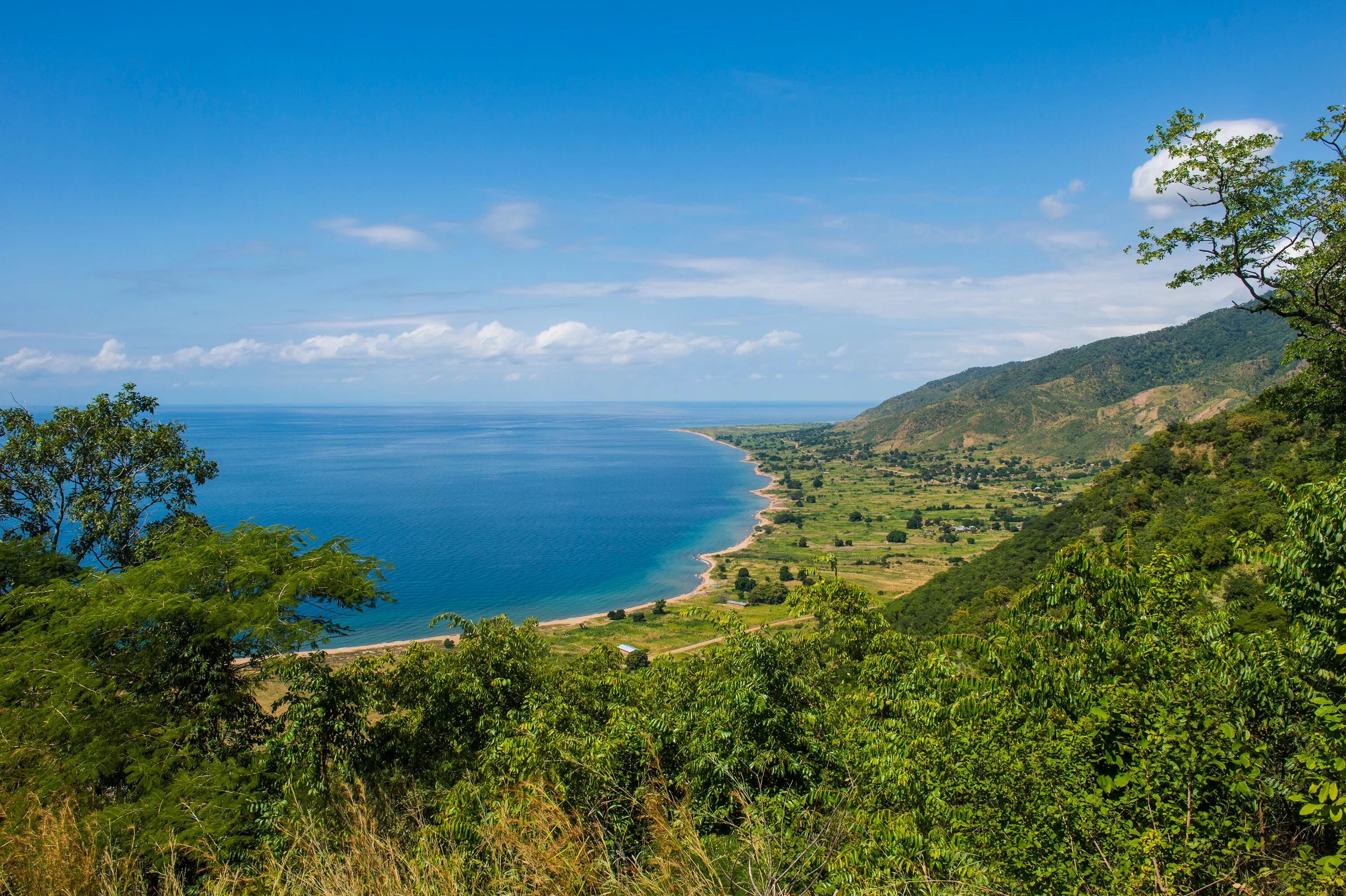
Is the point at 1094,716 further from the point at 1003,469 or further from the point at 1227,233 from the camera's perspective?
the point at 1003,469

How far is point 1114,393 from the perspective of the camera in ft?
458

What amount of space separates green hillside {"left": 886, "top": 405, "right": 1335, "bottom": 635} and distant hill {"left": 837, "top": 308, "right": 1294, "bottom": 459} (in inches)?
2705

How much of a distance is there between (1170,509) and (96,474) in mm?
42562

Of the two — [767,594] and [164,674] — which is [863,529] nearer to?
[767,594]

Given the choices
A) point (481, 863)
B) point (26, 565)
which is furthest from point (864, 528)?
point (481, 863)

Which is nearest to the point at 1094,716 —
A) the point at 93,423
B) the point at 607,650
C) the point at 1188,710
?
the point at 1188,710

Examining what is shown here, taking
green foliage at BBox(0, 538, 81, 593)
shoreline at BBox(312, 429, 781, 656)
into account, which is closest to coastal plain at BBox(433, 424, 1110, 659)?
shoreline at BBox(312, 429, 781, 656)

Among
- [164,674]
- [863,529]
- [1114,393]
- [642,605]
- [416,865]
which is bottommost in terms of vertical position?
[642,605]

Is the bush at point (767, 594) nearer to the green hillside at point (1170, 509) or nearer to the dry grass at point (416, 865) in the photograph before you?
the green hillside at point (1170, 509)

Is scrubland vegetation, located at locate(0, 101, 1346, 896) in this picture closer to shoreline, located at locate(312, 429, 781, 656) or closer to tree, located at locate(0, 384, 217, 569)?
tree, located at locate(0, 384, 217, 569)

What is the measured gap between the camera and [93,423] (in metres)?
16.0

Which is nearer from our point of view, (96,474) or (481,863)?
(481,863)

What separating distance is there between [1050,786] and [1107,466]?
133m

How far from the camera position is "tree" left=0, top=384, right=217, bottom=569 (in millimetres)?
15133
